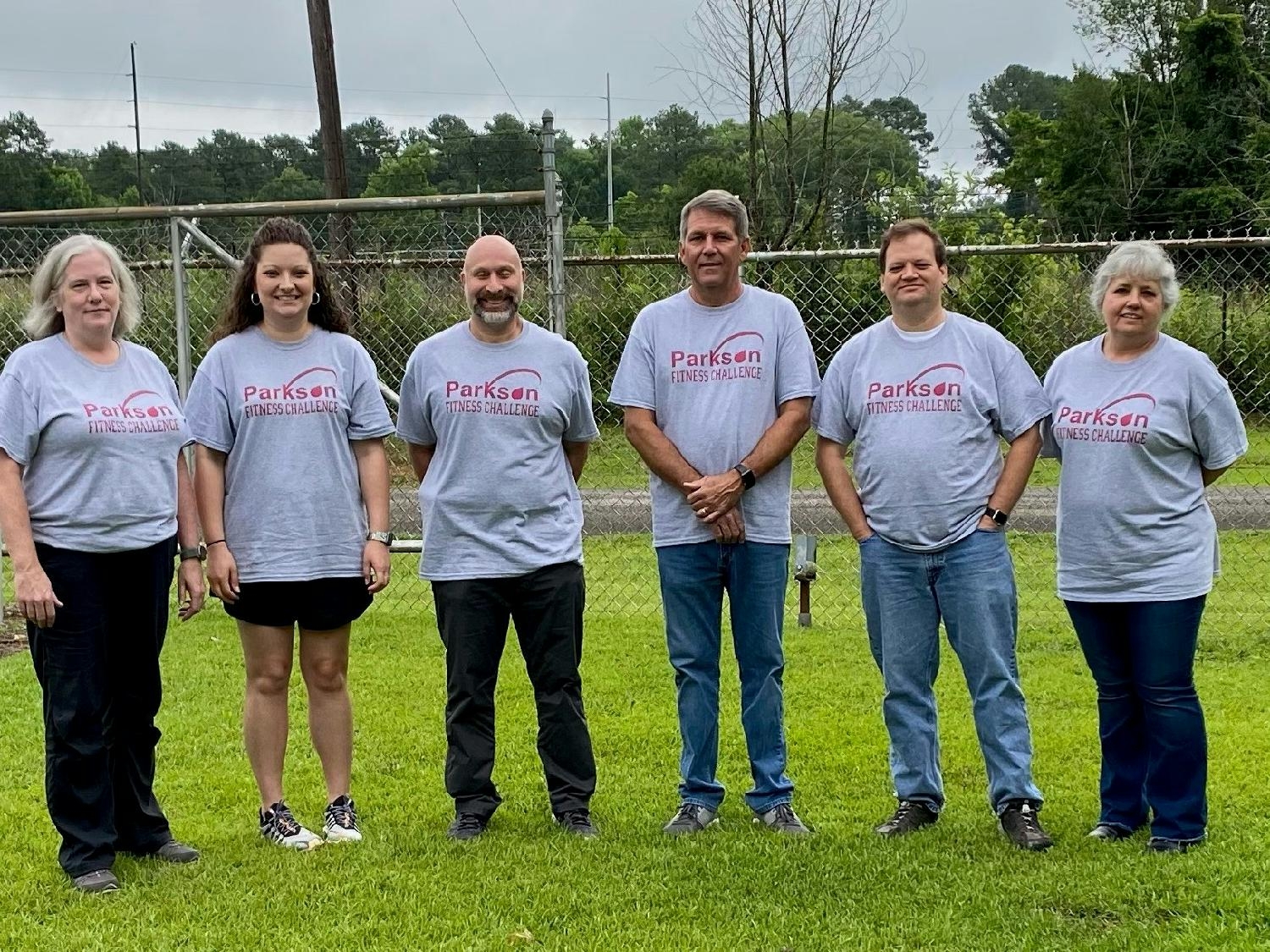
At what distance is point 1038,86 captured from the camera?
78.1 m

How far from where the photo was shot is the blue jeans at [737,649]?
14.3 ft

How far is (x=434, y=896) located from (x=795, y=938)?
3.37 feet

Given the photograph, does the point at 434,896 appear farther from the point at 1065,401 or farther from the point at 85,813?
the point at 1065,401

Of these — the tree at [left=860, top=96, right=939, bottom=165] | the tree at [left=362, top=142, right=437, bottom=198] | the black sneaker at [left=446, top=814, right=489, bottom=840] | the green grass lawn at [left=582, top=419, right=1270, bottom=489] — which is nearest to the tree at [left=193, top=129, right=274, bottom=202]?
the tree at [left=362, top=142, right=437, bottom=198]

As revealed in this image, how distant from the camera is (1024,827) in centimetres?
411

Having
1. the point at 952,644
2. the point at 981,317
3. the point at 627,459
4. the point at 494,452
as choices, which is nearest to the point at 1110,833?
the point at 952,644

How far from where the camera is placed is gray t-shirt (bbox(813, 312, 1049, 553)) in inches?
162

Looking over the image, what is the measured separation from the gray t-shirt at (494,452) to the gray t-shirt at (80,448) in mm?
858

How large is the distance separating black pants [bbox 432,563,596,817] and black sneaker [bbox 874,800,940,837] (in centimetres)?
98

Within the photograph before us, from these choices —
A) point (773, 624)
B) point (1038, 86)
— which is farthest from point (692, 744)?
point (1038, 86)

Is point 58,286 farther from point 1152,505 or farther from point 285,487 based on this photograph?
point 1152,505

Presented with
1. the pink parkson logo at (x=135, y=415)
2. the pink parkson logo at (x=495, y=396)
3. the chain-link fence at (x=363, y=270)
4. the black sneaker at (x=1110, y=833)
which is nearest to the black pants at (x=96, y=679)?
the pink parkson logo at (x=135, y=415)

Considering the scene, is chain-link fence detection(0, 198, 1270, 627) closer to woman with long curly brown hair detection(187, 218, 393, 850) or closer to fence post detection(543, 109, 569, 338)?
fence post detection(543, 109, 569, 338)

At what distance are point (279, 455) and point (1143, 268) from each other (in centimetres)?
273
